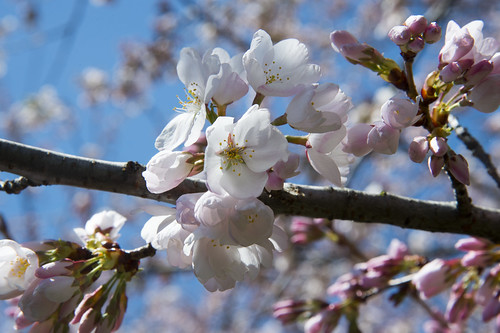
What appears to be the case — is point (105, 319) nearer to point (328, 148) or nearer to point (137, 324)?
point (328, 148)

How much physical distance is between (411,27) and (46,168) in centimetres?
104

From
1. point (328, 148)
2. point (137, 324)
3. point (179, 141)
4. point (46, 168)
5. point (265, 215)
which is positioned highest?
point (137, 324)

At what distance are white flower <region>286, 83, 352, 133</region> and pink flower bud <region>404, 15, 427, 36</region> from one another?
29 centimetres

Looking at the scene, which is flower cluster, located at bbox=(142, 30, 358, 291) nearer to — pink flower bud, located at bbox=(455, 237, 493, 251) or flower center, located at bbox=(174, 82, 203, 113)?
flower center, located at bbox=(174, 82, 203, 113)

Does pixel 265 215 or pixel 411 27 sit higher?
pixel 411 27

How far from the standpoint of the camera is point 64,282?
1.14 metres

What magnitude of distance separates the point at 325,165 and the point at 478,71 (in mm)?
443

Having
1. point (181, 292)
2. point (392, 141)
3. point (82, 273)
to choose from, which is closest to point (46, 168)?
point (82, 273)

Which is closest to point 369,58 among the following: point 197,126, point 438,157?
point 438,157

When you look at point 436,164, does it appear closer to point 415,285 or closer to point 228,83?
point 228,83

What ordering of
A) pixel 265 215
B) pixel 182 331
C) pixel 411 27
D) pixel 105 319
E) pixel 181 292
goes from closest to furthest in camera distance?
pixel 265 215
pixel 411 27
pixel 105 319
pixel 182 331
pixel 181 292

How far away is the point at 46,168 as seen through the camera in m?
1.21

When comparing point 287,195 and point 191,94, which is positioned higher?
point 191,94

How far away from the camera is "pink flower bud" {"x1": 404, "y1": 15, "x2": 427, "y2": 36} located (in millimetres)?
1160
